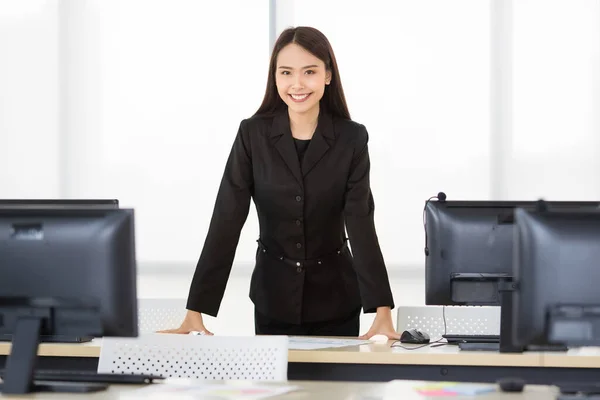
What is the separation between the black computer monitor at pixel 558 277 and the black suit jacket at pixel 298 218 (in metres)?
1.32

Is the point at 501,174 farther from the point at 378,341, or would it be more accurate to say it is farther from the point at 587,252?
the point at 587,252

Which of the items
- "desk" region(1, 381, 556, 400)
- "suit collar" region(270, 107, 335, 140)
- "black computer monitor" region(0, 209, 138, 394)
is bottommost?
"desk" region(1, 381, 556, 400)

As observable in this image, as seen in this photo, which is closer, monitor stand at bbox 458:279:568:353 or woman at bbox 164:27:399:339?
monitor stand at bbox 458:279:568:353

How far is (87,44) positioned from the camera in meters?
5.44

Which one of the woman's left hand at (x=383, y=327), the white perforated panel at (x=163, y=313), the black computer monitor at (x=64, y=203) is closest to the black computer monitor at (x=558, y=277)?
the woman's left hand at (x=383, y=327)

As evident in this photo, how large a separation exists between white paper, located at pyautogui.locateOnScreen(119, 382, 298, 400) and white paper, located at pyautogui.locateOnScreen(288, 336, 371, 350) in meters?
0.65

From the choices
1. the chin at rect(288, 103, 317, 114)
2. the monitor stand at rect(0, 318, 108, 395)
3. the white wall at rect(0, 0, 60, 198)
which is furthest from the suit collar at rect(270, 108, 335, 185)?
the white wall at rect(0, 0, 60, 198)

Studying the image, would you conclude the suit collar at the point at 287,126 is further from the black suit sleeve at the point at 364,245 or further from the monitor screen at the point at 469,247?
the monitor screen at the point at 469,247

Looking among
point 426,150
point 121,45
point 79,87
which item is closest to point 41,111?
point 79,87

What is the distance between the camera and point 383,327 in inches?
131

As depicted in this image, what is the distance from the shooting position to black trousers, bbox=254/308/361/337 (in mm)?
3484

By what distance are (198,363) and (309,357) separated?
0.37m

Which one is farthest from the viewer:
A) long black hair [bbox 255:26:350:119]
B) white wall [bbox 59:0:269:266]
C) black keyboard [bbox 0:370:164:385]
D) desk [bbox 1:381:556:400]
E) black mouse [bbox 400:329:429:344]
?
white wall [bbox 59:0:269:266]

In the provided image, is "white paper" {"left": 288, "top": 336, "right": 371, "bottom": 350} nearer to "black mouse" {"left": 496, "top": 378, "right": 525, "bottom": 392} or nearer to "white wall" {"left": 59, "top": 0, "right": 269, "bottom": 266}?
"black mouse" {"left": 496, "top": 378, "right": 525, "bottom": 392}
